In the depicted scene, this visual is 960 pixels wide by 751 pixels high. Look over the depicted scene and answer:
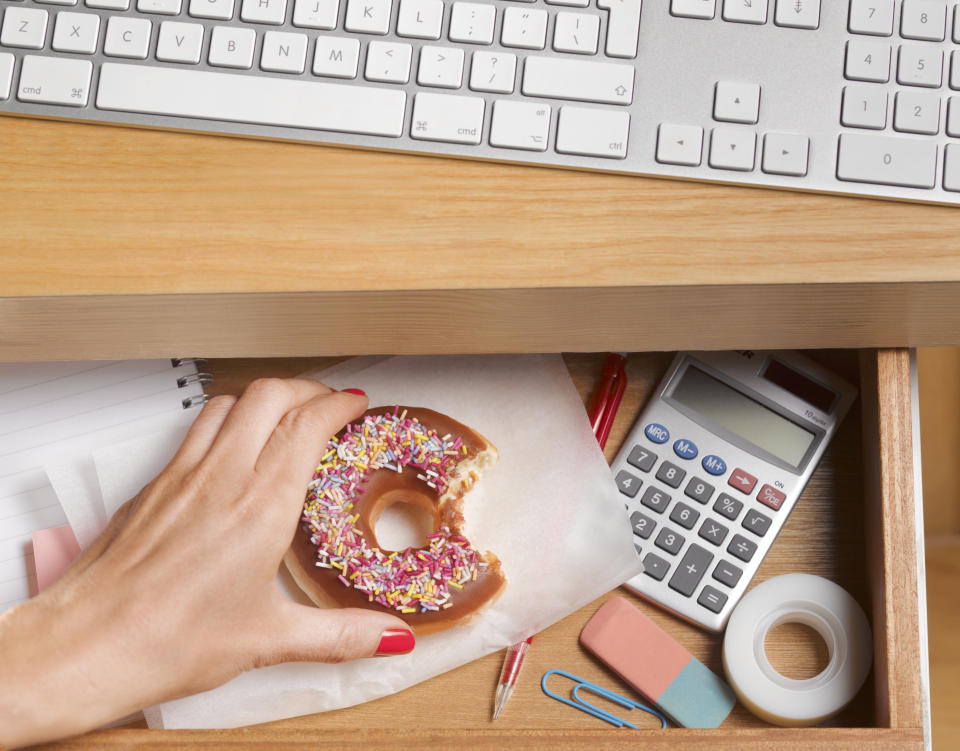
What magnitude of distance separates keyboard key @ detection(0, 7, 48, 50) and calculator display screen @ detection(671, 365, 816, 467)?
44cm

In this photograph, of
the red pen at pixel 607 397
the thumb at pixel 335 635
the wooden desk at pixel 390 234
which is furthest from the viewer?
the red pen at pixel 607 397

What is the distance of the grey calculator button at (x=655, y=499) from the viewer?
607mm

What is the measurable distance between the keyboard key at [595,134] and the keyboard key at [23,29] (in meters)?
0.26

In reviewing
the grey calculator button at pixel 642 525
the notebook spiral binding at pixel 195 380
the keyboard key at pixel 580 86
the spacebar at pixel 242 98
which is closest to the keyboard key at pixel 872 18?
the keyboard key at pixel 580 86

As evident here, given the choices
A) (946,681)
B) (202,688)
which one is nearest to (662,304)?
(202,688)

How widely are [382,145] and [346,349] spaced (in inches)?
5.2

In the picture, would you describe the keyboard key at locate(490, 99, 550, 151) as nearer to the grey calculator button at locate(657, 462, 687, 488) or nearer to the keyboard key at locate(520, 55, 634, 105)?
the keyboard key at locate(520, 55, 634, 105)

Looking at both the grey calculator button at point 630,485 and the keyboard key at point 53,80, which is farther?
the grey calculator button at point 630,485

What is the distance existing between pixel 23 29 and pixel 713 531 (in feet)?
1.63

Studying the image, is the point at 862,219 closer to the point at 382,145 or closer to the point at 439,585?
the point at 382,145

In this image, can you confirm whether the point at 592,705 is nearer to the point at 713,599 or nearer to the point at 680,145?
the point at 713,599

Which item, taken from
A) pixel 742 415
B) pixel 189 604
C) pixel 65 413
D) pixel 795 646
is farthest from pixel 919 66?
pixel 65 413

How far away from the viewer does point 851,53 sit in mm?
426

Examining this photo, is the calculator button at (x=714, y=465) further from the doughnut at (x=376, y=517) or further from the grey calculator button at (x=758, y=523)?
the doughnut at (x=376, y=517)
